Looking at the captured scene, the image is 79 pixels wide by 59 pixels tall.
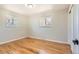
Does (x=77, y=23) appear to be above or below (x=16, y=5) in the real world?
below

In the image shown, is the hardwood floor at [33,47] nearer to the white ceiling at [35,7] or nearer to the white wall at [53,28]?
the white wall at [53,28]

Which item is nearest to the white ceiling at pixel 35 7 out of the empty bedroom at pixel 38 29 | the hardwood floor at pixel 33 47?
the empty bedroom at pixel 38 29

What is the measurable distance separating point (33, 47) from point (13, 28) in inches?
13.0

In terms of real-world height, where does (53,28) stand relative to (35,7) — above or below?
below

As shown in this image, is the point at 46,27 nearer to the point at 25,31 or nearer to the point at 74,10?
the point at 25,31

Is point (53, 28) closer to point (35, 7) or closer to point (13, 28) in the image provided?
point (35, 7)

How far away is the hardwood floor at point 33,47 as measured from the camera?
1.08 meters

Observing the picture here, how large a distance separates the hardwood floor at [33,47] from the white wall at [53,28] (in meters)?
0.07

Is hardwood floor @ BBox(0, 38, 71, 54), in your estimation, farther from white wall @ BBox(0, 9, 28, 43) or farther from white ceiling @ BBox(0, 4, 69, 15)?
white ceiling @ BBox(0, 4, 69, 15)

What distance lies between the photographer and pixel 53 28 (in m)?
1.13

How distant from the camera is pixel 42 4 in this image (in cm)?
108

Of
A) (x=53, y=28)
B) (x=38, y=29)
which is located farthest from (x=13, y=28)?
(x=53, y=28)
